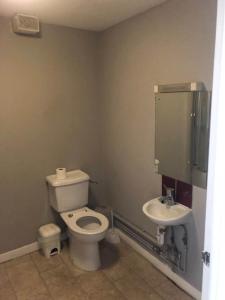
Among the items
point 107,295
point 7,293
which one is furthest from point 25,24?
point 107,295

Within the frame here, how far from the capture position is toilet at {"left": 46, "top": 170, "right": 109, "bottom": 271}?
93.6 inches

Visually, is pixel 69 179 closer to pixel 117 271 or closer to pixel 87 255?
pixel 87 255

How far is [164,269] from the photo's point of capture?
93.4 inches

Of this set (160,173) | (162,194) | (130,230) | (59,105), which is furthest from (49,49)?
(130,230)

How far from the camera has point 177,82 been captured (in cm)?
200

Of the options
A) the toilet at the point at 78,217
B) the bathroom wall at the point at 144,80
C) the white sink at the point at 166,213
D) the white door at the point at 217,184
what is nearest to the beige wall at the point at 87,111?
the bathroom wall at the point at 144,80

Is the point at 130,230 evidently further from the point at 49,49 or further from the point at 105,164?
the point at 49,49

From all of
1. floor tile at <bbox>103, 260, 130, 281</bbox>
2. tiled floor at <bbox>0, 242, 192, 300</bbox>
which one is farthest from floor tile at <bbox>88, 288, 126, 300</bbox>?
floor tile at <bbox>103, 260, 130, 281</bbox>

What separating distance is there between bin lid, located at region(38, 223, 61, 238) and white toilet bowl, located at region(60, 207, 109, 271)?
186 mm

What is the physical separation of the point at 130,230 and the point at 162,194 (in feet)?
2.44

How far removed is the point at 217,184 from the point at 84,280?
189 cm

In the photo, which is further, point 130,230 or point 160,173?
point 130,230

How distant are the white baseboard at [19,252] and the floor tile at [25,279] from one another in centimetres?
10

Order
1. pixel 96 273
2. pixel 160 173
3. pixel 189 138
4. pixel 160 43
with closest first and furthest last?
pixel 189 138 < pixel 160 43 < pixel 160 173 < pixel 96 273
